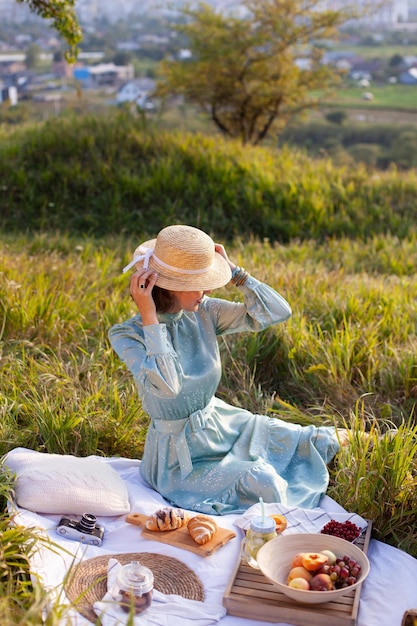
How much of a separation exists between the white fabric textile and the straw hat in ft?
3.45

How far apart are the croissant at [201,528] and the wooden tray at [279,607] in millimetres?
280

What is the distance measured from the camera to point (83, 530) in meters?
3.53

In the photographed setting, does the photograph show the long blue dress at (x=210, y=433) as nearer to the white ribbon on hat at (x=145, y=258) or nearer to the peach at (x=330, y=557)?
the white ribbon on hat at (x=145, y=258)

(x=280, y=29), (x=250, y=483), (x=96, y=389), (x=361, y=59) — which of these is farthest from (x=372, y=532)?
(x=361, y=59)

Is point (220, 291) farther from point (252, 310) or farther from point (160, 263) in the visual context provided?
point (160, 263)

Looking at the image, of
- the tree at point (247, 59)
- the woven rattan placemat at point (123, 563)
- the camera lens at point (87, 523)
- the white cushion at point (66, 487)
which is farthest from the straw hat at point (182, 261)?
the tree at point (247, 59)

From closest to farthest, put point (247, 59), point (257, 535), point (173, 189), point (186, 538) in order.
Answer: point (257, 535) → point (186, 538) → point (173, 189) → point (247, 59)

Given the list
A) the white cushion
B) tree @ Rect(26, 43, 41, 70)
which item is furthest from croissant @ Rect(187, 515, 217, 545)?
tree @ Rect(26, 43, 41, 70)

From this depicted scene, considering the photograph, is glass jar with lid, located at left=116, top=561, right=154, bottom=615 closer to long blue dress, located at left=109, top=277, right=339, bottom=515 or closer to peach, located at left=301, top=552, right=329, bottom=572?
peach, located at left=301, top=552, right=329, bottom=572

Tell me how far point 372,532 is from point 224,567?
0.74 m

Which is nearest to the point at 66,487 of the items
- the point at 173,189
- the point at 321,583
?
the point at 321,583

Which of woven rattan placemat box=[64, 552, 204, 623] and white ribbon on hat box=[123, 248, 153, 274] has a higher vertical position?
white ribbon on hat box=[123, 248, 153, 274]

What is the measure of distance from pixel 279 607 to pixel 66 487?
1173 millimetres

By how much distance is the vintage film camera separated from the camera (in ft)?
Answer: 11.5
